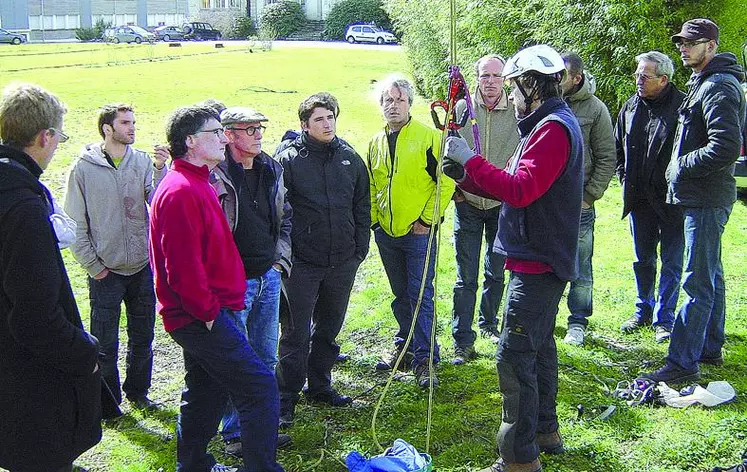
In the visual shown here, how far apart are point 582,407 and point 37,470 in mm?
3322

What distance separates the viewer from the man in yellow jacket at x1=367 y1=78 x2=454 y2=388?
5.33m

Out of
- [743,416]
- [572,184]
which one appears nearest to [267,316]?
[572,184]

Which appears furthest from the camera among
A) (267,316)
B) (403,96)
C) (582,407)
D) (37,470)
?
(403,96)

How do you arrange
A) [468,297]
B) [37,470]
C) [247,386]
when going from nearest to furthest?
1. [37,470]
2. [247,386]
3. [468,297]

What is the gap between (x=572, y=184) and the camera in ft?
12.8

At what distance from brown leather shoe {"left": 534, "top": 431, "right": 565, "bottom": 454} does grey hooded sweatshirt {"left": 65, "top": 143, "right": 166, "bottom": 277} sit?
2780mm

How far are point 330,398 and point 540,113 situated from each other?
97.1 inches

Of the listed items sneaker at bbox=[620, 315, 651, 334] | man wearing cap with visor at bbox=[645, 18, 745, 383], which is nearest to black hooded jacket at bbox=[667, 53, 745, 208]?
man wearing cap with visor at bbox=[645, 18, 745, 383]

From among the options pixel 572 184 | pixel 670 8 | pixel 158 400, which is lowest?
pixel 158 400

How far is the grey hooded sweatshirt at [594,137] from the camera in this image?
5887 millimetres

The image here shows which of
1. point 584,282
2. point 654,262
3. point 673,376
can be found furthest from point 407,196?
point 654,262

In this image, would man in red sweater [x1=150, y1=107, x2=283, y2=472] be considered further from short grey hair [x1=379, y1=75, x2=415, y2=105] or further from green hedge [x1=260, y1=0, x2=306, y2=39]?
green hedge [x1=260, y1=0, x2=306, y2=39]

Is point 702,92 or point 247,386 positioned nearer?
point 247,386

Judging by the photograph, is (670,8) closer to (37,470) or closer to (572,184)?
(572,184)
